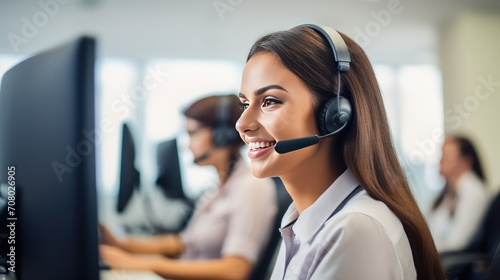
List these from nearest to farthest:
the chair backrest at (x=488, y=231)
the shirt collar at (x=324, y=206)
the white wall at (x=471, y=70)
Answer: the shirt collar at (x=324, y=206), the white wall at (x=471, y=70), the chair backrest at (x=488, y=231)

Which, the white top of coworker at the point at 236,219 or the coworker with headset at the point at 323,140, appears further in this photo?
the white top of coworker at the point at 236,219

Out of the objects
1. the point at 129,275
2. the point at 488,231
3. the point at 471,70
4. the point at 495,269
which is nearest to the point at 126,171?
the point at 129,275

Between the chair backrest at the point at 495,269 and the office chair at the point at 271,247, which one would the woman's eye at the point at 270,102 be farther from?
the chair backrest at the point at 495,269

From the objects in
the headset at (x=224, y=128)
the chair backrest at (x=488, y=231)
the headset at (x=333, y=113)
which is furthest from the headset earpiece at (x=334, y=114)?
the chair backrest at (x=488, y=231)

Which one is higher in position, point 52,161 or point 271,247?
point 52,161

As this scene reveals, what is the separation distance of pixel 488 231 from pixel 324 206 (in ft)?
3.52

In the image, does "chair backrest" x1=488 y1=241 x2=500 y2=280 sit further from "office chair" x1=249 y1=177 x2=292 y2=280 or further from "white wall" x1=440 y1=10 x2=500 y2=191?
"white wall" x1=440 y1=10 x2=500 y2=191

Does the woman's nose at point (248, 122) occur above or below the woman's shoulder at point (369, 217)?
above

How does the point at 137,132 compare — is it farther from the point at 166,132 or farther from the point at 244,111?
the point at 244,111

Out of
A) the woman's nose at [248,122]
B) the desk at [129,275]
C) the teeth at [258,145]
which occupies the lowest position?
the desk at [129,275]

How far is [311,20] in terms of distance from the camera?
1.19 m

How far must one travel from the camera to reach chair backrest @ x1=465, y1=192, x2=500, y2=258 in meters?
1.64

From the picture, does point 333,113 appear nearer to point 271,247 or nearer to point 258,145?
point 258,145

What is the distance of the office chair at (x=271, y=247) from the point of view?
1171 millimetres
